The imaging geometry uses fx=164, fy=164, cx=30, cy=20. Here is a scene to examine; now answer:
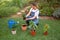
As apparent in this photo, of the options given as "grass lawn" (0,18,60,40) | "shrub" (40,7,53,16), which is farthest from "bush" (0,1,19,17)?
"shrub" (40,7,53,16)

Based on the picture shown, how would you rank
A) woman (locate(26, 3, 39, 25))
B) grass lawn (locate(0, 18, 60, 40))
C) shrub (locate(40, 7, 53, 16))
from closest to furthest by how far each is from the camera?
1. grass lawn (locate(0, 18, 60, 40))
2. woman (locate(26, 3, 39, 25))
3. shrub (locate(40, 7, 53, 16))

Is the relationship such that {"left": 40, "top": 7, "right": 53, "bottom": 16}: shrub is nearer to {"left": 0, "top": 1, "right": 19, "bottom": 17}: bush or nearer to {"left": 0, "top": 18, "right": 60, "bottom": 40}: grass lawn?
{"left": 0, "top": 18, "right": 60, "bottom": 40}: grass lawn

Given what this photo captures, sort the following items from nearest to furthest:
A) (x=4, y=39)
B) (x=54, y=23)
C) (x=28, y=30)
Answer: (x=4, y=39) → (x=28, y=30) → (x=54, y=23)

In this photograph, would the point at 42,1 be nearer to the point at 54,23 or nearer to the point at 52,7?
the point at 52,7

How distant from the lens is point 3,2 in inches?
296

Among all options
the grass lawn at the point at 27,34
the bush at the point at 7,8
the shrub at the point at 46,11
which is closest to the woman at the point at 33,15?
the grass lawn at the point at 27,34

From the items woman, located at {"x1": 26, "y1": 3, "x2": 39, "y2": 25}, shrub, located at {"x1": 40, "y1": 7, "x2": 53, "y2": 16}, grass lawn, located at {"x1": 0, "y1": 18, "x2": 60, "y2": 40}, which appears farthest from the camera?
shrub, located at {"x1": 40, "y1": 7, "x2": 53, "y2": 16}

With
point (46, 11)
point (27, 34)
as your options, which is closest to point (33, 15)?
point (27, 34)

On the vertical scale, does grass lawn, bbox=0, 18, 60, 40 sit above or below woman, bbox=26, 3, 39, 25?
below

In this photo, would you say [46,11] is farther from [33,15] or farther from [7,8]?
[33,15]

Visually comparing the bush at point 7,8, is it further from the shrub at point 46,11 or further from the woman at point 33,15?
the woman at point 33,15

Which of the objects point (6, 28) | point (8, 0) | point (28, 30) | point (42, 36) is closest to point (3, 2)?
point (8, 0)

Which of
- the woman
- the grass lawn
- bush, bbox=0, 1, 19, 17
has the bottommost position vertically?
the grass lawn

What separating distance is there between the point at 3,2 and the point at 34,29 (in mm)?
3004
